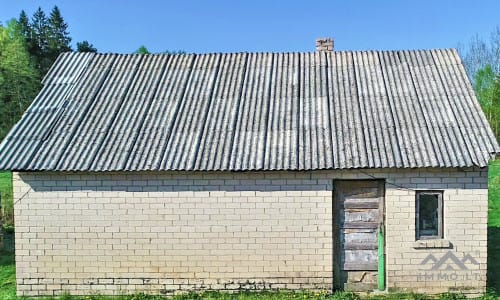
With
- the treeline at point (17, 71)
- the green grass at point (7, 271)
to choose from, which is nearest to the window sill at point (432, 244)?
the green grass at point (7, 271)

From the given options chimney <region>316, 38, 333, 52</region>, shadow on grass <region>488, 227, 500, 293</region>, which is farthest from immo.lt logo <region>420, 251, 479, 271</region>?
chimney <region>316, 38, 333, 52</region>

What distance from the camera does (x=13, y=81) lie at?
40.2 metres

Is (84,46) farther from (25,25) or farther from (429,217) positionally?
(429,217)

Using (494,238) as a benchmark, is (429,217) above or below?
above

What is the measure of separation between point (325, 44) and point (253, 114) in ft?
11.3

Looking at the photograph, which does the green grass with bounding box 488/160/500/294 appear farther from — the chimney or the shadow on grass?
the chimney

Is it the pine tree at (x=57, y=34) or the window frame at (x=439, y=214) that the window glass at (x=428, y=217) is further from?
the pine tree at (x=57, y=34)

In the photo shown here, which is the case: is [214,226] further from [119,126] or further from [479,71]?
[479,71]

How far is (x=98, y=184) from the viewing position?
8164 mm

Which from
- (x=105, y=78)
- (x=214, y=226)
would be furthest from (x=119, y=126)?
(x=214, y=226)

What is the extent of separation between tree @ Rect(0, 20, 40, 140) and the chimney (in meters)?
35.9

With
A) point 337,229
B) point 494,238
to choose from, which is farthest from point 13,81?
point 494,238

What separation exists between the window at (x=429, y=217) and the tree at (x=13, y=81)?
39.3 meters

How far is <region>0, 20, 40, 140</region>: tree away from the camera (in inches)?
1555
